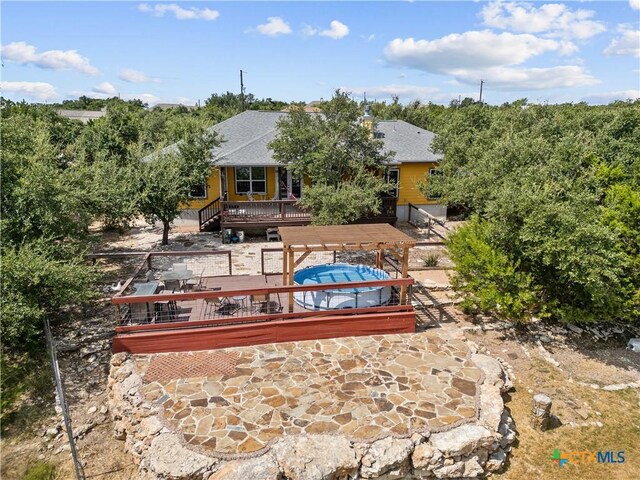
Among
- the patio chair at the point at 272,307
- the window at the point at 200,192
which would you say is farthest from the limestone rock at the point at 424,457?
the window at the point at 200,192

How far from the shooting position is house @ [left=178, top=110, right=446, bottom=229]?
1938 centimetres

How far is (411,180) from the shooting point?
22.8 meters

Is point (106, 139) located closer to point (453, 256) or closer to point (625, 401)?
point (453, 256)

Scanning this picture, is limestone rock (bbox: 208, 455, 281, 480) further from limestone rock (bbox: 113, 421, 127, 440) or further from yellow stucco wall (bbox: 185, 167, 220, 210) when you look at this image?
yellow stucco wall (bbox: 185, 167, 220, 210)

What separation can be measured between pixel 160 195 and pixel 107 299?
5.29 metres

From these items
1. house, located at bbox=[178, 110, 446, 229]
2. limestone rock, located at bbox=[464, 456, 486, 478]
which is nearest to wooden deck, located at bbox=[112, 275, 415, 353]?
limestone rock, located at bbox=[464, 456, 486, 478]

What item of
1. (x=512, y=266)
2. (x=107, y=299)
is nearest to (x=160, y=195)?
(x=107, y=299)

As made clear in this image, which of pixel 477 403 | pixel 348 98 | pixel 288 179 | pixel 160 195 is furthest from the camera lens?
pixel 288 179

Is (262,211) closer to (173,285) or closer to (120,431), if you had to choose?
(173,285)

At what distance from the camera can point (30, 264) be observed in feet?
30.0

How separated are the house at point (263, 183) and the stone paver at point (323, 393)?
1004 cm

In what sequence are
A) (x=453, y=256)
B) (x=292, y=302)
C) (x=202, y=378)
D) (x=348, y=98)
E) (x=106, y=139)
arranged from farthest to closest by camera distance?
(x=106, y=139), (x=348, y=98), (x=453, y=256), (x=292, y=302), (x=202, y=378)

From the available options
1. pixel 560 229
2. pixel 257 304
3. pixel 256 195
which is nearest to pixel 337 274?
pixel 257 304

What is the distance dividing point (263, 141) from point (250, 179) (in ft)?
7.38
